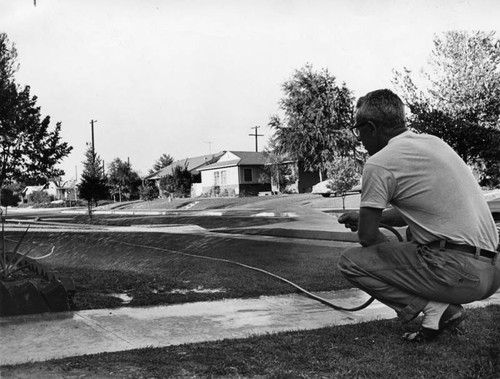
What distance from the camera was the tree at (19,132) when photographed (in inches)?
354

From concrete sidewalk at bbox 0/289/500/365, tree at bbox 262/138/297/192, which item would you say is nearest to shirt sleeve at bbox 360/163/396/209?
concrete sidewalk at bbox 0/289/500/365

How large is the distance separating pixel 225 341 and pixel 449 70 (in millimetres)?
22275

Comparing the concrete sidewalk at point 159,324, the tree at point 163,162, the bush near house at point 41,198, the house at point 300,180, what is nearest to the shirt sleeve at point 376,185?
the concrete sidewalk at point 159,324

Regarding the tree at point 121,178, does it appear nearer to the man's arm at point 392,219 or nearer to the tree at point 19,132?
the tree at point 19,132

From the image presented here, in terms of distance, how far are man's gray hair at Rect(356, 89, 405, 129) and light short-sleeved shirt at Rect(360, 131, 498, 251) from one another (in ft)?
0.68

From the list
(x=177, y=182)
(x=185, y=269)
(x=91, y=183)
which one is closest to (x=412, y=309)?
(x=185, y=269)

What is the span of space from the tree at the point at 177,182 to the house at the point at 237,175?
4.72 m

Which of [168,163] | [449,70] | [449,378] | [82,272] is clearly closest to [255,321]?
[449,378]

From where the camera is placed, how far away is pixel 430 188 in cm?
326

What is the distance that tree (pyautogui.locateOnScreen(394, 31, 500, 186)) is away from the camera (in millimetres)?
21766

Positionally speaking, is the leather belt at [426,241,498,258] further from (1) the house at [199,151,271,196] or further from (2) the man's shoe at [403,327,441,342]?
(1) the house at [199,151,271,196]

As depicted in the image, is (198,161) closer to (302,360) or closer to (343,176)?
(343,176)

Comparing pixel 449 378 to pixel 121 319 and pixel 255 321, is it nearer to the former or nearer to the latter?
pixel 255 321

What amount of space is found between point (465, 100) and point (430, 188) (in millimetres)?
20684
